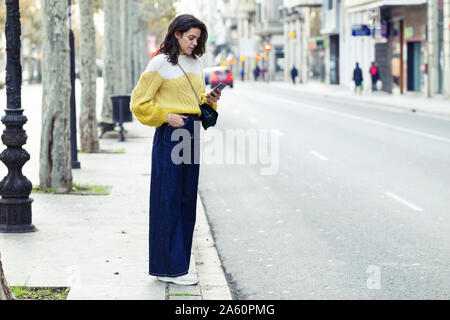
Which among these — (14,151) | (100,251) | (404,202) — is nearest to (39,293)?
(100,251)

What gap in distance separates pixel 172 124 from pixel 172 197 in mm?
554

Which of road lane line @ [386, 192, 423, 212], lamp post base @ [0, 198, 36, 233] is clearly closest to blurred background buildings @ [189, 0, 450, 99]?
road lane line @ [386, 192, 423, 212]

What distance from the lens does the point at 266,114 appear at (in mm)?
34719

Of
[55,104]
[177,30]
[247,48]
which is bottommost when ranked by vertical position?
[55,104]

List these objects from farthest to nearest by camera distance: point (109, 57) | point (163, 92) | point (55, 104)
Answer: point (109, 57)
point (55, 104)
point (163, 92)

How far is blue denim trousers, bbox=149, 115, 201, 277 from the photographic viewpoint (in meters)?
7.23

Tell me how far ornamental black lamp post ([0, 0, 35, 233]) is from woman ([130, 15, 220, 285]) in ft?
8.97

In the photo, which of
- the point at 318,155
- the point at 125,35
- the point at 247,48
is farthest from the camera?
the point at 247,48

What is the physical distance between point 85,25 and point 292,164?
4.80 meters

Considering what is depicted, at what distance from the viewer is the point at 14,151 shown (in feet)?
32.8

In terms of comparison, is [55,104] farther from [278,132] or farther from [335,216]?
[278,132]

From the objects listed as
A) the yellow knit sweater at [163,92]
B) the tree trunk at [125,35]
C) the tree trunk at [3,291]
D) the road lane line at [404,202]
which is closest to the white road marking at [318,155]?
the road lane line at [404,202]

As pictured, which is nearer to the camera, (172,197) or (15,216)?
(172,197)

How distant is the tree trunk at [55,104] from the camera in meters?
12.8
